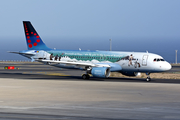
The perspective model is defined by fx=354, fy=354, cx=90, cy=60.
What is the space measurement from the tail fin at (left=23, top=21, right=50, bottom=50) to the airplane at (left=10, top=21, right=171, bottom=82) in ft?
2.64

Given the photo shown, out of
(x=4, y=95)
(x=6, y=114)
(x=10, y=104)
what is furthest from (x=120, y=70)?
(x=6, y=114)

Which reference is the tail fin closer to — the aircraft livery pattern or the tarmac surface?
the aircraft livery pattern

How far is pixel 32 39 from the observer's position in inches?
2275

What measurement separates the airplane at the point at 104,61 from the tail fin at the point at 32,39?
0.80 metres

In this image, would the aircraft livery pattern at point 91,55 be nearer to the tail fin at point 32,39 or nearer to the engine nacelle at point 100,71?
the engine nacelle at point 100,71

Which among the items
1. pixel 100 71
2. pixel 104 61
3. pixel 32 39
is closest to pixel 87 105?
pixel 100 71

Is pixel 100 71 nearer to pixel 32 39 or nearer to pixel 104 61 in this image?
pixel 104 61

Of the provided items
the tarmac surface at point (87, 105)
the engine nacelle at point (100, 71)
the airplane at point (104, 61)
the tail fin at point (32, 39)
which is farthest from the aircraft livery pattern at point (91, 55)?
the tarmac surface at point (87, 105)

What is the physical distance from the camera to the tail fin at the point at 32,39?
188 ft

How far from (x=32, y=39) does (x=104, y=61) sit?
1347 cm

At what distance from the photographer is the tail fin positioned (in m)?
57.3

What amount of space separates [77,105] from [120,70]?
2585 cm

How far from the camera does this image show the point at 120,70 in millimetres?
51094

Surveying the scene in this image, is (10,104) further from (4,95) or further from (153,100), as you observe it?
(153,100)
